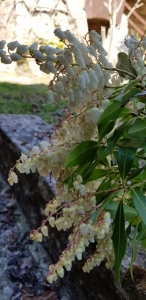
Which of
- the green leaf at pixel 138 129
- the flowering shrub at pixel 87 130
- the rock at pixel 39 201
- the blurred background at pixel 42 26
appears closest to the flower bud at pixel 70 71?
the flowering shrub at pixel 87 130

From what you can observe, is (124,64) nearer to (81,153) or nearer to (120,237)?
(81,153)

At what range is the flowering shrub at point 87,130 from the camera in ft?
1.55

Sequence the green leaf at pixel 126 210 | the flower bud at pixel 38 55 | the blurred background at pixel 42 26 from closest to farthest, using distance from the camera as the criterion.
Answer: the flower bud at pixel 38 55 < the green leaf at pixel 126 210 < the blurred background at pixel 42 26

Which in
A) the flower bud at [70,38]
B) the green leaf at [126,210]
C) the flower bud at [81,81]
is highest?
the flower bud at [70,38]

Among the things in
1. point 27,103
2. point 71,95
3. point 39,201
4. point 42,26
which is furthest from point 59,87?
point 42,26

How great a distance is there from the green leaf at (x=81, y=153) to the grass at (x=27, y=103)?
181 cm

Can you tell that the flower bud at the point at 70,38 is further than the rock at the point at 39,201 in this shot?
No

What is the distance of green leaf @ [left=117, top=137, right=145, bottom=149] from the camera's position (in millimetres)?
527

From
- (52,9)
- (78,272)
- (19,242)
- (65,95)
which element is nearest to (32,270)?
(19,242)

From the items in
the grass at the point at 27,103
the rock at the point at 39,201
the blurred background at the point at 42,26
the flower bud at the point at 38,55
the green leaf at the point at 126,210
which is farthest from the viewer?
the blurred background at the point at 42,26

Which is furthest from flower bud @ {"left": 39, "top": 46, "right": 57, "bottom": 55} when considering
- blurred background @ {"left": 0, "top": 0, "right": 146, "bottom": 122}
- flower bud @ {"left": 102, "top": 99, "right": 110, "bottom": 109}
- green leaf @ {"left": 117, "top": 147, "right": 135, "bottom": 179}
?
blurred background @ {"left": 0, "top": 0, "right": 146, "bottom": 122}

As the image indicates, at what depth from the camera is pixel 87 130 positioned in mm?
518

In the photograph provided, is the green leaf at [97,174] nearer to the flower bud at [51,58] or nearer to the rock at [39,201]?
the flower bud at [51,58]

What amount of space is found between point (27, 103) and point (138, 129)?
2.30 metres
